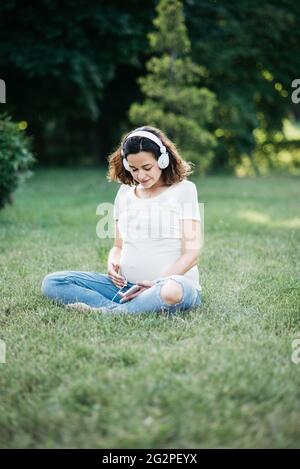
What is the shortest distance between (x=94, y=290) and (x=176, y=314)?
66 centimetres

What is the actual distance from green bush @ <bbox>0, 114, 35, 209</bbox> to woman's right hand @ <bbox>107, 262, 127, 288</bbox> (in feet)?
11.9

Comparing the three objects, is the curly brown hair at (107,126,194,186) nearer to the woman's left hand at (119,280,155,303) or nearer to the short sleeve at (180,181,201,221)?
the short sleeve at (180,181,201,221)

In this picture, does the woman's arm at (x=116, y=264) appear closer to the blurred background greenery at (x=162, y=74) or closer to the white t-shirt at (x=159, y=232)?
the white t-shirt at (x=159, y=232)

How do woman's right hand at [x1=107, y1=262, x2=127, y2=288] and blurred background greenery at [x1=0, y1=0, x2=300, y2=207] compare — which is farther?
blurred background greenery at [x1=0, y1=0, x2=300, y2=207]

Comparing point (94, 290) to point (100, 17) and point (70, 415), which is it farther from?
point (100, 17)

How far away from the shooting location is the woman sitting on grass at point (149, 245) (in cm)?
327

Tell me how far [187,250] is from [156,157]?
2.19 ft

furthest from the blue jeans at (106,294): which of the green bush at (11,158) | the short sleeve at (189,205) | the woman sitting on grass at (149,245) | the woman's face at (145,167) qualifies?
the green bush at (11,158)

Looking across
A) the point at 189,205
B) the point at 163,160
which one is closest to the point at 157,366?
the point at 189,205

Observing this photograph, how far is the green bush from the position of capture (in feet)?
22.1

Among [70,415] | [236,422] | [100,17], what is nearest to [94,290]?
[70,415]

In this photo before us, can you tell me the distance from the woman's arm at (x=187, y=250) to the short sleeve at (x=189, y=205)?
0.12 feet

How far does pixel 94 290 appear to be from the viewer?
3557 millimetres

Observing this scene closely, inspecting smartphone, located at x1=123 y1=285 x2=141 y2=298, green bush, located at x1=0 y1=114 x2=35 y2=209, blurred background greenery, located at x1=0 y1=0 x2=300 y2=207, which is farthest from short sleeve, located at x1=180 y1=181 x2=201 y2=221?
blurred background greenery, located at x1=0 y1=0 x2=300 y2=207
